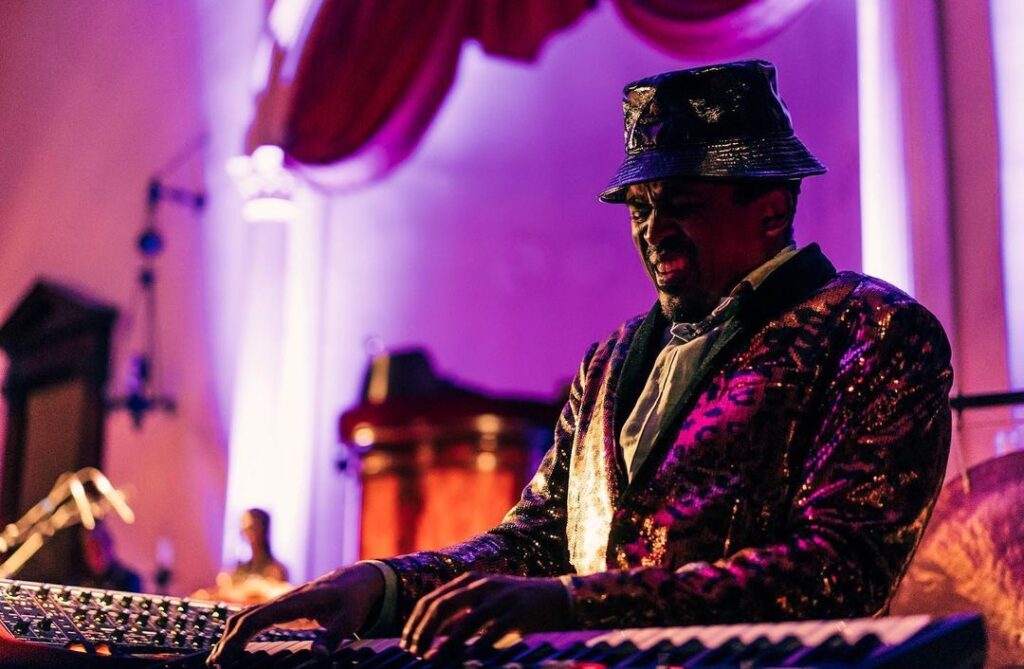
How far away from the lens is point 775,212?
1777 millimetres

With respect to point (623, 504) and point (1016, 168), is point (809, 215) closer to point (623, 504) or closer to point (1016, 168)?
point (1016, 168)

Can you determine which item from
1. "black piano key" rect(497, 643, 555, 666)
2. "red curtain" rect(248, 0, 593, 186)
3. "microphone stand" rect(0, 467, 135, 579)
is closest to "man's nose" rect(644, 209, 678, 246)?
"black piano key" rect(497, 643, 555, 666)

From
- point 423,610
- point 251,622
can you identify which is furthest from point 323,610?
point 423,610

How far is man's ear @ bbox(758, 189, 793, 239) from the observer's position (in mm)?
1764

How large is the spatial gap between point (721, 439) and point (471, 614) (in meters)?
0.49

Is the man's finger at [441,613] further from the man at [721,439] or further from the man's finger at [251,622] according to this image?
the man's finger at [251,622]

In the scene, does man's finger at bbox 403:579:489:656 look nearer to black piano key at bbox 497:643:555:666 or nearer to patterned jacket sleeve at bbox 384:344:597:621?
black piano key at bbox 497:643:555:666

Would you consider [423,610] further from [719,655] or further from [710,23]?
[710,23]

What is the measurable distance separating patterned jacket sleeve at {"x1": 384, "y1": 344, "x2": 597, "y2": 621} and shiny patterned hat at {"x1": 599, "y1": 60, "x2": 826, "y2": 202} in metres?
0.44

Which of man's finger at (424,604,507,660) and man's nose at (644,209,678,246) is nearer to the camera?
man's finger at (424,604,507,660)

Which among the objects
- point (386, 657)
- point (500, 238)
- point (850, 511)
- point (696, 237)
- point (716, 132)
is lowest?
point (386, 657)

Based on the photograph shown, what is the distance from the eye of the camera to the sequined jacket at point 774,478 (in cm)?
142

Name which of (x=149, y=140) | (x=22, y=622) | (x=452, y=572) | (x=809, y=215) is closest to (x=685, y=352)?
(x=452, y=572)

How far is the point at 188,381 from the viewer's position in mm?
7875
